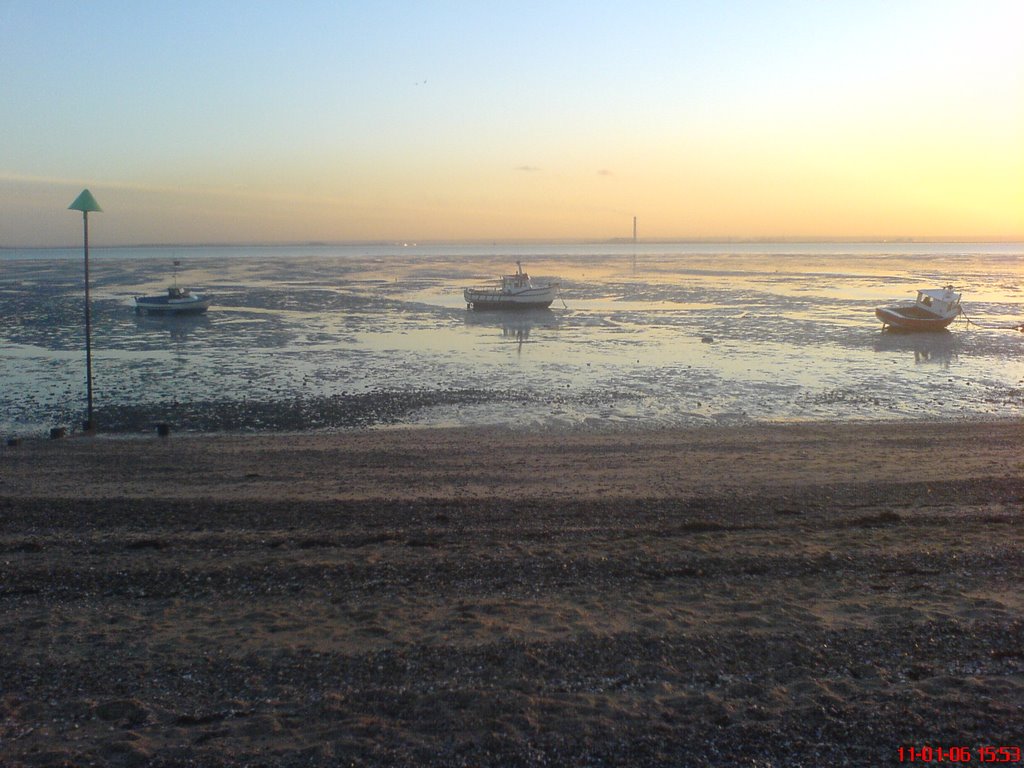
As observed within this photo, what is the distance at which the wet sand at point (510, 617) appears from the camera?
5219 millimetres

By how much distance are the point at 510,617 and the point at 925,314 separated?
3548cm

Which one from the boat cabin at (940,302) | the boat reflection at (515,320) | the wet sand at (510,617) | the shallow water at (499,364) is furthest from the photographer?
the boat reflection at (515,320)

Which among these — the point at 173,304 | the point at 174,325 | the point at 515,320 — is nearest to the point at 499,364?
the point at 515,320

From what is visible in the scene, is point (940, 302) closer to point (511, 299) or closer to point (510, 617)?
point (511, 299)

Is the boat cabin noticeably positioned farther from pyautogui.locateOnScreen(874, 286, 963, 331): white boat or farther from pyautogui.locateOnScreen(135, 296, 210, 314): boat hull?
pyautogui.locateOnScreen(135, 296, 210, 314): boat hull

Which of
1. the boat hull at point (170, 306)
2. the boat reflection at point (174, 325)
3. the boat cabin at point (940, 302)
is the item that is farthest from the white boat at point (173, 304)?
the boat cabin at point (940, 302)

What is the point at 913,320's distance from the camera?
35.8 m

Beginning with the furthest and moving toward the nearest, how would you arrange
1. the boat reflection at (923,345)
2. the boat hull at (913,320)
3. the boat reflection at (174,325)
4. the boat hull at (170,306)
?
1. the boat hull at (170,306)
2. the boat hull at (913,320)
3. the boat reflection at (174,325)
4. the boat reflection at (923,345)

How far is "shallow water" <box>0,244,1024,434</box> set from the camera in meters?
19.5

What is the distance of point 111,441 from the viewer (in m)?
16.4

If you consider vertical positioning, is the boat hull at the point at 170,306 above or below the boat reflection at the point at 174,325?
above
